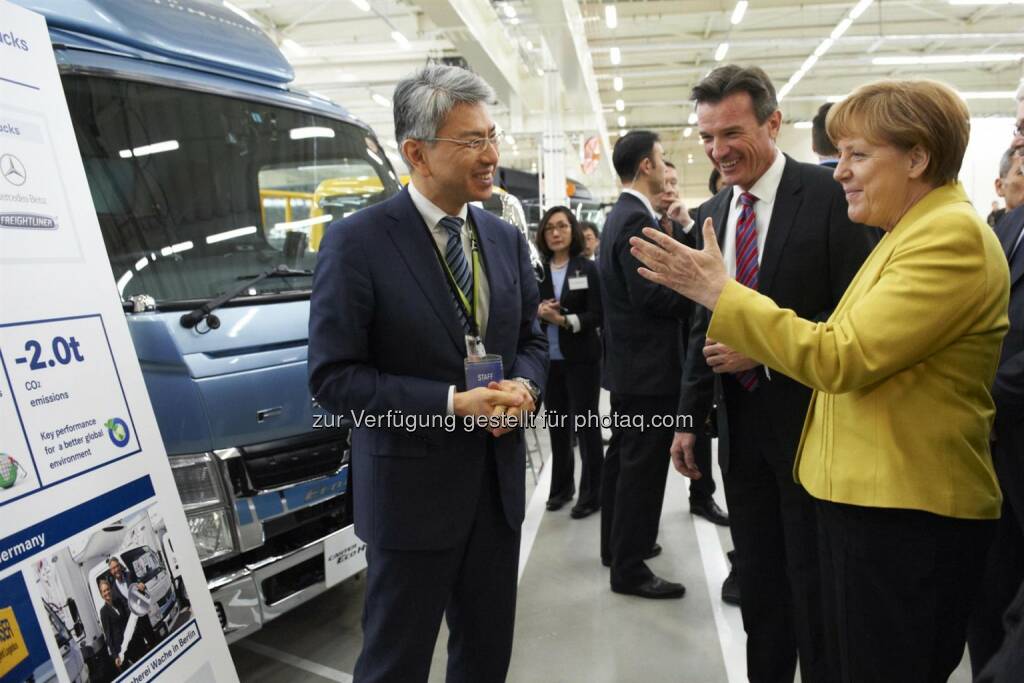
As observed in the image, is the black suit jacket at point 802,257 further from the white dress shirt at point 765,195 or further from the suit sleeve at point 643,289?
the suit sleeve at point 643,289

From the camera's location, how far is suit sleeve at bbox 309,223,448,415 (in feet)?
5.08

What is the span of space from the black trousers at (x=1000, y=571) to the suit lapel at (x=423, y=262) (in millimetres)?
1570

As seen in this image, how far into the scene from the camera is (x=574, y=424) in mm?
4176

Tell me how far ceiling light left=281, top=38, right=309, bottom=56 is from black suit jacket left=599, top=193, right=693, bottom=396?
11.5 metres

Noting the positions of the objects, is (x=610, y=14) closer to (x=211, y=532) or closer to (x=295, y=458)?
(x=295, y=458)

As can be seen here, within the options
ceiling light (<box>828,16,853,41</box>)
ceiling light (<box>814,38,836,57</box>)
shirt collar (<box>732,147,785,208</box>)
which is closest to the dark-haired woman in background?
shirt collar (<box>732,147,785,208</box>)

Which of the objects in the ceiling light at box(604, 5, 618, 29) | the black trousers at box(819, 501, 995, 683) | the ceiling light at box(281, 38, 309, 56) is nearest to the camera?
the black trousers at box(819, 501, 995, 683)

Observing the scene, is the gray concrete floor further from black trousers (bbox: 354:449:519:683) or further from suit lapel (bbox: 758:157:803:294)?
suit lapel (bbox: 758:157:803:294)

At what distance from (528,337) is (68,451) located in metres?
1.17

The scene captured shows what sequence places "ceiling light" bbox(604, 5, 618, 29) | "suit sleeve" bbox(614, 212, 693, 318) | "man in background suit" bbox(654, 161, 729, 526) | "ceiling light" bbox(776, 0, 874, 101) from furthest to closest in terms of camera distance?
"ceiling light" bbox(604, 5, 618, 29) → "ceiling light" bbox(776, 0, 874, 101) → "man in background suit" bbox(654, 161, 729, 526) → "suit sleeve" bbox(614, 212, 693, 318)

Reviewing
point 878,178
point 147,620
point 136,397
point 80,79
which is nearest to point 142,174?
point 80,79

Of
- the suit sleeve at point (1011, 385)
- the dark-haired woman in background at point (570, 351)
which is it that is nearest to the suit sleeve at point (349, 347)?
the suit sleeve at point (1011, 385)

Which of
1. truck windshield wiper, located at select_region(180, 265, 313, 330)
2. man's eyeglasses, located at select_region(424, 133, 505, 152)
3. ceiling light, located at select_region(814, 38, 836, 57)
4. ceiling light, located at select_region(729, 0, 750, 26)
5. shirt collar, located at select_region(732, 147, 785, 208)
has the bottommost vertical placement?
A: truck windshield wiper, located at select_region(180, 265, 313, 330)

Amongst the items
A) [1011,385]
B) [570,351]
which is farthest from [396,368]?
[570,351]
